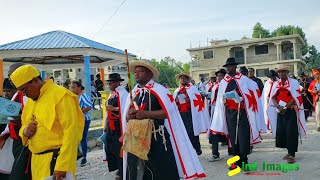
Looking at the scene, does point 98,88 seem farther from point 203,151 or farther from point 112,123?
point 112,123

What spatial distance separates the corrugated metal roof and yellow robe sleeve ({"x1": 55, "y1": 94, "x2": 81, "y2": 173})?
14.8 m

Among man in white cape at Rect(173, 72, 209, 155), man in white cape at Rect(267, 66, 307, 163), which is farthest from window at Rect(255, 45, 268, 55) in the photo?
man in white cape at Rect(267, 66, 307, 163)

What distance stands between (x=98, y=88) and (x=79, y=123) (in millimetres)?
16991

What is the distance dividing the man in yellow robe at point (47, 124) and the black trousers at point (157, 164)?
1119mm

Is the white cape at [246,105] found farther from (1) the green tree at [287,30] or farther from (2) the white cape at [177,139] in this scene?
(1) the green tree at [287,30]

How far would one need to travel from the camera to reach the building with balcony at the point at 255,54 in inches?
1781

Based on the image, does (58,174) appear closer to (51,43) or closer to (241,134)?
(241,134)

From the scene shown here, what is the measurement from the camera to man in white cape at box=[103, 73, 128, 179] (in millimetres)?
7023

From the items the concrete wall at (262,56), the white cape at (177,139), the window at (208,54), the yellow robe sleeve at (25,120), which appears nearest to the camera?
the yellow robe sleeve at (25,120)

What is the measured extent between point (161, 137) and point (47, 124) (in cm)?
153

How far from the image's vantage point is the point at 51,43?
19.0 metres

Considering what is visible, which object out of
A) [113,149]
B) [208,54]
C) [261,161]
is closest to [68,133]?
[113,149]

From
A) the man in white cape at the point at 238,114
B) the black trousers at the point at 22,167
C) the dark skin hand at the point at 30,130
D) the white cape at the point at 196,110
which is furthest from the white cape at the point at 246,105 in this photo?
the dark skin hand at the point at 30,130

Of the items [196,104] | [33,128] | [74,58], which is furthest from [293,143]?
[74,58]
